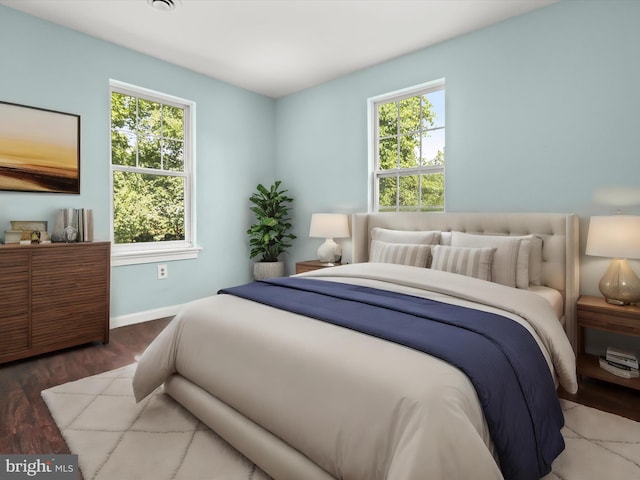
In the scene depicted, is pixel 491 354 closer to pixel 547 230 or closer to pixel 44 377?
pixel 547 230

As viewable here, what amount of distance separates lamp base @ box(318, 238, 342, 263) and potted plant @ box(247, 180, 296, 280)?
72cm

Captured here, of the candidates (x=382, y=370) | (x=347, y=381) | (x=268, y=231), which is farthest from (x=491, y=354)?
(x=268, y=231)

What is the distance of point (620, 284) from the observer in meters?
2.41

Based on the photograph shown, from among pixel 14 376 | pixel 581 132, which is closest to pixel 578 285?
pixel 581 132

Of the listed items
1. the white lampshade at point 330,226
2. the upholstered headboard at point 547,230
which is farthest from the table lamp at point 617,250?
the white lampshade at point 330,226

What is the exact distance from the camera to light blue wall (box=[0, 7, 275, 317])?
3062mm

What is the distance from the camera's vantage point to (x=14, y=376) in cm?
257

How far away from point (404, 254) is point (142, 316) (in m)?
2.74

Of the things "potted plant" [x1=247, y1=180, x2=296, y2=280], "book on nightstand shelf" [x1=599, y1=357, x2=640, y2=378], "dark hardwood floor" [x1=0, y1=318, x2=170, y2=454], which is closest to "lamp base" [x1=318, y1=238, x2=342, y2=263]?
"potted plant" [x1=247, y1=180, x2=296, y2=280]

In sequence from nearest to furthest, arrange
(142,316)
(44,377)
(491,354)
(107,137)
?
(491,354) → (44,377) → (107,137) → (142,316)

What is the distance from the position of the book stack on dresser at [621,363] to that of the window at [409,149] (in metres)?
1.77

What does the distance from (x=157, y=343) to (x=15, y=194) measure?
6.54 ft

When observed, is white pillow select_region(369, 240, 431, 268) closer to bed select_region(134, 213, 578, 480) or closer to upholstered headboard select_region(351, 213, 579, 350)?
bed select_region(134, 213, 578, 480)

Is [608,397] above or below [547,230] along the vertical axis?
below
